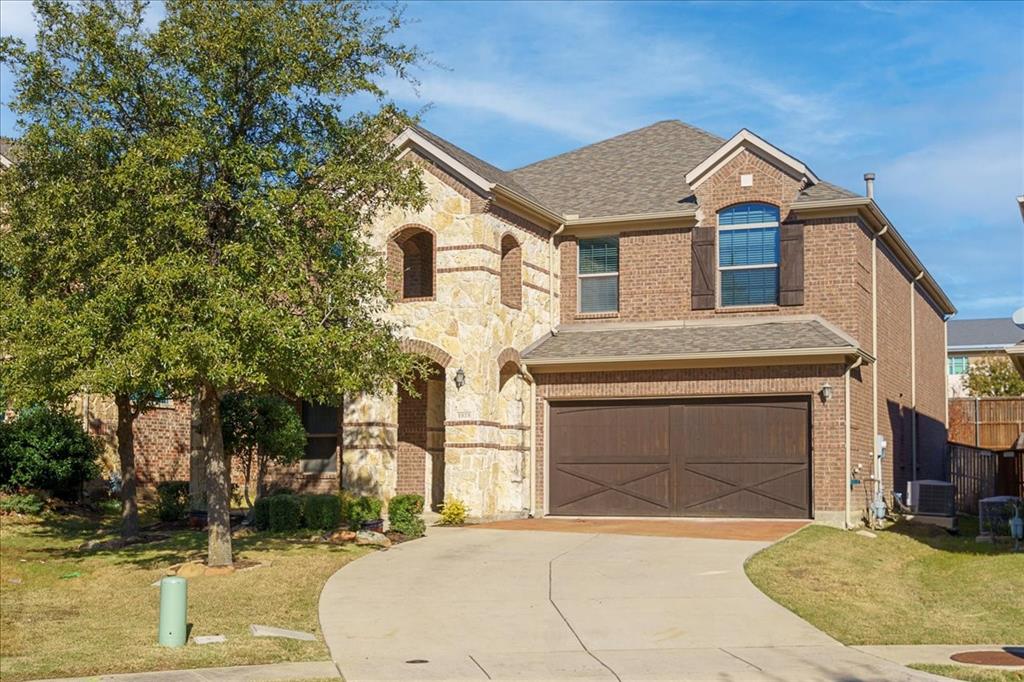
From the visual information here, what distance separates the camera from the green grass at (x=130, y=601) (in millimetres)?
12547

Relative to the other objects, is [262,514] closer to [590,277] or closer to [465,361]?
[465,361]

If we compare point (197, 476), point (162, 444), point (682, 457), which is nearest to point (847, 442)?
point (682, 457)

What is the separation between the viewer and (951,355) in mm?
54469

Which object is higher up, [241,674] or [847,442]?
[847,442]

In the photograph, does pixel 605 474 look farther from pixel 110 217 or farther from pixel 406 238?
pixel 110 217

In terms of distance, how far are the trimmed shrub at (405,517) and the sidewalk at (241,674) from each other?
911 centimetres

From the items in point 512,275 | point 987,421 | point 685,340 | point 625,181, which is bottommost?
point 987,421

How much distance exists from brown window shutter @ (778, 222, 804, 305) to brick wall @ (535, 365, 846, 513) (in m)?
1.84

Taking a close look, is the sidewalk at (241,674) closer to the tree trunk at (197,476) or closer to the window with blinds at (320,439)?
the tree trunk at (197,476)

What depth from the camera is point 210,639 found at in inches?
527

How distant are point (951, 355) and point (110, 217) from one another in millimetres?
45832

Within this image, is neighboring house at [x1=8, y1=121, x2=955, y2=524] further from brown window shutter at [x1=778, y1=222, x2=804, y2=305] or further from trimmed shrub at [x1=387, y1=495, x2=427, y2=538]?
trimmed shrub at [x1=387, y1=495, x2=427, y2=538]

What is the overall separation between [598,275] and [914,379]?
30.2ft

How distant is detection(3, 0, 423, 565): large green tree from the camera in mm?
16188
